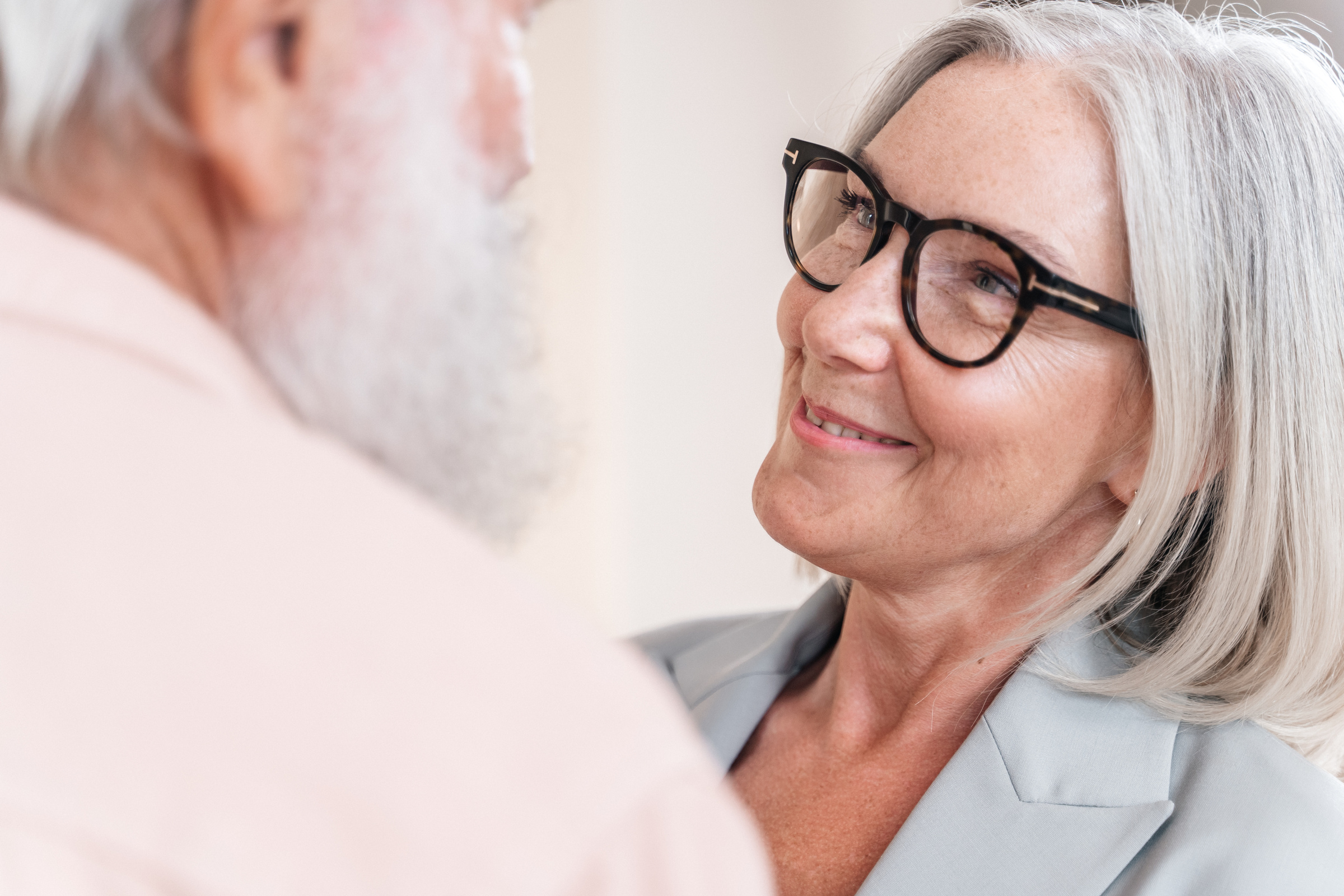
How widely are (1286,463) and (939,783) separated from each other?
0.44 metres

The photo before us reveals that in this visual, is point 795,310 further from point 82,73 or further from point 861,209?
point 82,73

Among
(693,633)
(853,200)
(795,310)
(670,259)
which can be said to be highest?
(853,200)

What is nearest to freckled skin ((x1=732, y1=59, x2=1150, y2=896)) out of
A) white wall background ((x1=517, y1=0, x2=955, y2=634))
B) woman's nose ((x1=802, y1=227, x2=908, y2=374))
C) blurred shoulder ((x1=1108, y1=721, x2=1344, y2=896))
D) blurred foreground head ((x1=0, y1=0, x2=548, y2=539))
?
woman's nose ((x1=802, y1=227, x2=908, y2=374))

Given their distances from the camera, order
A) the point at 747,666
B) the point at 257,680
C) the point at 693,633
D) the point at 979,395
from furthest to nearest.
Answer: the point at 693,633 < the point at 747,666 < the point at 979,395 < the point at 257,680

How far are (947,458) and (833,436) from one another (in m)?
0.13

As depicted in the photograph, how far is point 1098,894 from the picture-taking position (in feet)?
2.96

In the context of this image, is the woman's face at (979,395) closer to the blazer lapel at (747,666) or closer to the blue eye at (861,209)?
the blue eye at (861,209)

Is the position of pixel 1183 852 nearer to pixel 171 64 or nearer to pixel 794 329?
pixel 794 329

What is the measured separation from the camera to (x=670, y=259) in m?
2.70

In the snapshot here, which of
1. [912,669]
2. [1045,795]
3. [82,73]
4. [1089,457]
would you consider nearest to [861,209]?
[1089,457]

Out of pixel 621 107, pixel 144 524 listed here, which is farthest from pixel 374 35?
pixel 621 107

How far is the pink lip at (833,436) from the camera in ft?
3.51

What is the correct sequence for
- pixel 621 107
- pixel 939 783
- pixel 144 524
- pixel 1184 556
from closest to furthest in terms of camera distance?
A: pixel 144 524, pixel 939 783, pixel 1184 556, pixel 621 107

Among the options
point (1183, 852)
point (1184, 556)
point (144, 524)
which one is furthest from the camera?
point (1184, 556)
